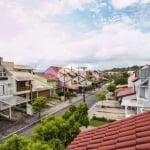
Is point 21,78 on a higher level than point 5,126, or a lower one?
higher

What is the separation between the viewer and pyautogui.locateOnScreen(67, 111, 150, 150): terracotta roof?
17.0ft

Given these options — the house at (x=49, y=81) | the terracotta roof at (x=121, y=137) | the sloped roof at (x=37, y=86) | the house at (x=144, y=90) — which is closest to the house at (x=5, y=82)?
the sloped roof at (x=37, y=86)

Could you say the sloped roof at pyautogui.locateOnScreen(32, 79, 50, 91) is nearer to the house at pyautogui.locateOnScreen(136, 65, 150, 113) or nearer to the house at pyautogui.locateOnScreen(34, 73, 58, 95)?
the house at pyautogui.locateOnScreen(34, 73, 58, 95)

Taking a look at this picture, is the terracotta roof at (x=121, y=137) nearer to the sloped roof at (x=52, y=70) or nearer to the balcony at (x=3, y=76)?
the balcony at (x=3, y=76)

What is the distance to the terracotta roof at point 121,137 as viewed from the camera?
5194 mm

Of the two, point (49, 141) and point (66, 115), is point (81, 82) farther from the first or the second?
point (49, 141)

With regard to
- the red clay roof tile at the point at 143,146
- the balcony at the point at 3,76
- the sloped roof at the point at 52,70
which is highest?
the sloped roof at the point at 52,70

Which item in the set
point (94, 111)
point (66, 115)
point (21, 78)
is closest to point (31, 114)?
point (21, 78)

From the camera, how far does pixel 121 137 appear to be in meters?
5.95

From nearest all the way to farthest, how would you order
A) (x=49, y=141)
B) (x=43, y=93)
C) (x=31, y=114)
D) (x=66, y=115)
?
(x=49, y=141)
(x=66, y=115)
(x=31, y=114)
(x=43, y=93)

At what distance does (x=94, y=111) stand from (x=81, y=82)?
160 ft

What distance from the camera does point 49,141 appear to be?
1959cm

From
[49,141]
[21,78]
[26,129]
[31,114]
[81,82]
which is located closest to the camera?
[49,141]

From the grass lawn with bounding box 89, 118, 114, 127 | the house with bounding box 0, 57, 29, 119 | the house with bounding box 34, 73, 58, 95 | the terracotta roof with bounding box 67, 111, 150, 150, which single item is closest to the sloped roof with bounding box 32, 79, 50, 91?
the house with bounding box 34, 73, 58, 95
